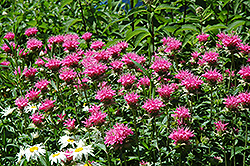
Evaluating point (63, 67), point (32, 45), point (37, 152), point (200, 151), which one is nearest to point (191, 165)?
point (200, 151)

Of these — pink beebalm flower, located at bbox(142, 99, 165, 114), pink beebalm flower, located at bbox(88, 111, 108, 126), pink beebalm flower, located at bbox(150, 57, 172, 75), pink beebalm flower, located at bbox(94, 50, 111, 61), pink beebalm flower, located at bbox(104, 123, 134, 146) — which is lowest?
pink beebalm flower, located at bbox(104, 123, 134, 146)

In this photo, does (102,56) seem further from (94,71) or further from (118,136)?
(118,136)

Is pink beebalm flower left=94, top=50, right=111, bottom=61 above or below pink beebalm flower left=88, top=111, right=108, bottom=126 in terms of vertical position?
above

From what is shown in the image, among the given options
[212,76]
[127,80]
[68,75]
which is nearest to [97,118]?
[127,80]

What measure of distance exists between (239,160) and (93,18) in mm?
2257

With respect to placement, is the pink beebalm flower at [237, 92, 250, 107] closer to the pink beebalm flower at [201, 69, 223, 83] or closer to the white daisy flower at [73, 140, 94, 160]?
the pink beebalm flower at [201, 69, 223, 83]

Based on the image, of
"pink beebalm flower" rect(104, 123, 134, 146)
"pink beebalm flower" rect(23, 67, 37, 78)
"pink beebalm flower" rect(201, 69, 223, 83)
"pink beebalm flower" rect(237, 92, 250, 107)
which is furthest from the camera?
"pink beebalm flower" rect(23, 67, 37, 78)

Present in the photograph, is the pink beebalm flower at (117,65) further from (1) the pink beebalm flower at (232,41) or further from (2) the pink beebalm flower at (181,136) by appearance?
(1) the pink beebalm flower at (232,41)

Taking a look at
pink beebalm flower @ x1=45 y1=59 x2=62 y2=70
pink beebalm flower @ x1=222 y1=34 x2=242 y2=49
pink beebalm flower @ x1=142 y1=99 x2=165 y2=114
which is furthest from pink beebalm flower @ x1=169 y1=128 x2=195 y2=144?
pink beebalm flower @ x1=45 y1=59 x2=62 y2=70

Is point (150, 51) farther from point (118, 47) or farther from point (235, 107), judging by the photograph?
point (235, 107)

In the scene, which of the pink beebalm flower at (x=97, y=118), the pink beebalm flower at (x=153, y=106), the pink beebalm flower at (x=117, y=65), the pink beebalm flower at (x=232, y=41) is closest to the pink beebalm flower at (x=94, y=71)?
the pink beebalm flower at (x=117, y=65)

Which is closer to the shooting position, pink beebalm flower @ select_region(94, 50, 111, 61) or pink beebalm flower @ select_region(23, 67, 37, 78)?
pink beebalm flower @ select_region(94, 50, 111, 61)

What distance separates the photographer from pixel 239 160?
6.11 feet

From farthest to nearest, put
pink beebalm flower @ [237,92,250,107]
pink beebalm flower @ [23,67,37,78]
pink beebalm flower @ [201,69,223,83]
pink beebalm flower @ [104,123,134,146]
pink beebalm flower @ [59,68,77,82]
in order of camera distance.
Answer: pink beebalm flower @ [23,67,37,78] < pink beebalm flower @ [59,68,77,82] < pink beebalm flower @ [201,69,223,83] < pink beebalm flower @ [237,92,250,107] < pink beebalm flower @ [104,123,134,146]
